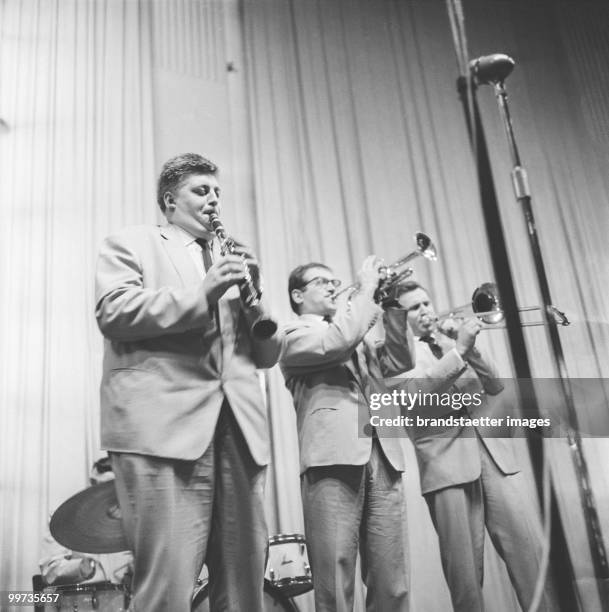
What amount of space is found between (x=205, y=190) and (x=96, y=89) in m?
2.30

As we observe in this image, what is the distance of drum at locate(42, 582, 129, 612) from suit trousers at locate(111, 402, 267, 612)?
109 centimetres

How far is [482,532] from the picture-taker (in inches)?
95.4

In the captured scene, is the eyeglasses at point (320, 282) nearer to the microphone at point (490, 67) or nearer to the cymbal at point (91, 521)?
the cymbal at point (91, 521)

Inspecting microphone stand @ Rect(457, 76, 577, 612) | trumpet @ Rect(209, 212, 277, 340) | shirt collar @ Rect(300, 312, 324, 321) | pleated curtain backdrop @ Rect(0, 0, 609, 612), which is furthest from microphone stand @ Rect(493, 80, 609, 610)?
pleated curtain backdrop @ Rect(0, 0, 609, 612)

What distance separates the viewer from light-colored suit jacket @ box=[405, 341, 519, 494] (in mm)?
2422

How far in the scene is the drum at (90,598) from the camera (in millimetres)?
2471

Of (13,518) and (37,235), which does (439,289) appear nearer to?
(37,235)

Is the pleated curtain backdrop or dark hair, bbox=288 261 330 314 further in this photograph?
the pleated curtain backdrop

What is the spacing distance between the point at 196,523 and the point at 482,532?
49.9 inches

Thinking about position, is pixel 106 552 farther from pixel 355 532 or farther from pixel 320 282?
pixel 320 282

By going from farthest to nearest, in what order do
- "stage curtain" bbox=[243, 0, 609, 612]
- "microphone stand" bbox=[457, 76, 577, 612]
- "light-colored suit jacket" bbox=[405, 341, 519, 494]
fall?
"stage curtain" bbox=[243, 0, 609, 612] < "light-colored suit jacket" bbox=[405, 341, 519, 494] < "microphone stand" bbox=[457, 76, 577, 612]

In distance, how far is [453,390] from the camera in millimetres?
2658

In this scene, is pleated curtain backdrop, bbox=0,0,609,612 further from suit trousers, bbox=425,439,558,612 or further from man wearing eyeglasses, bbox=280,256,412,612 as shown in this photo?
man wearing eyeglasses, bbox=280,256,412,612

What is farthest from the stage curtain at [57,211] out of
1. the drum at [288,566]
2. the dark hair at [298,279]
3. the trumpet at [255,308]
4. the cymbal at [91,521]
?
the trumpet at [255,308]
